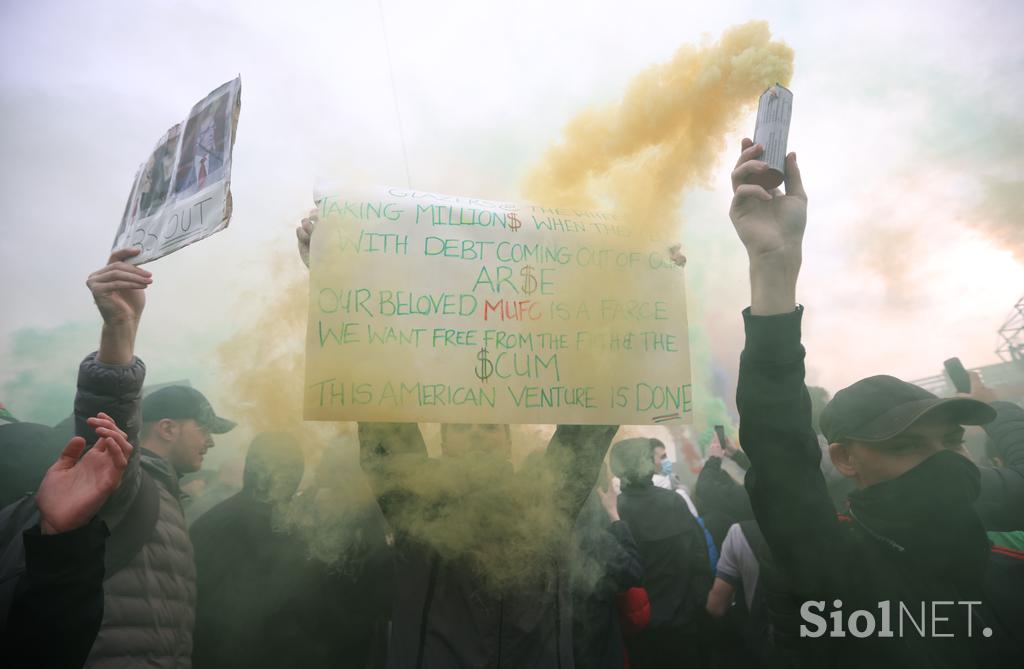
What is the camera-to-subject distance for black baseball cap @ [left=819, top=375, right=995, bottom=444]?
1.77 m

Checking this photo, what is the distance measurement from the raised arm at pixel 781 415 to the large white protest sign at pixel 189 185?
1735mm

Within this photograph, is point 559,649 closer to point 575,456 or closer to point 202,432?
point 575,456

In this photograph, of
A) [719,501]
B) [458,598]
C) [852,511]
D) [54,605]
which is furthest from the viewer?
[719,501]

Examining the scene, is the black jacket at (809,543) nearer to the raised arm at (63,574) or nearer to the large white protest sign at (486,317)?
the large white protest sign at (486,317)

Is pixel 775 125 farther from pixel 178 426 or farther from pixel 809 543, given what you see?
pixel 178 426

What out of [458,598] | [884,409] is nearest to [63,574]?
[458,598]

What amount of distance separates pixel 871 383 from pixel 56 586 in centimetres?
273

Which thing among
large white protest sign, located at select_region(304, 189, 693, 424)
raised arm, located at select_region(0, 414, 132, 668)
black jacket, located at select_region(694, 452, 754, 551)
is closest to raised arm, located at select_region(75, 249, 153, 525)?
raised arm, located at select_region(0, 414, 132, 668)

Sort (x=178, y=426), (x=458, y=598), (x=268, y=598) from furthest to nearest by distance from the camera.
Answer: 1. (x=178, y=426)
2. (x=268, y=598)
3. (x=458, y=598)

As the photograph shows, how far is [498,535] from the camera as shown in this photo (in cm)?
179

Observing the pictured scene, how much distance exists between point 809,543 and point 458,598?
1.11 metres

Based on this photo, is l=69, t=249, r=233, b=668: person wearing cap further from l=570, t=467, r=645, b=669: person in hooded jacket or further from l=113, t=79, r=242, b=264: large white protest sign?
l=570, t=467, r=645, b=669: person in hooded jacket

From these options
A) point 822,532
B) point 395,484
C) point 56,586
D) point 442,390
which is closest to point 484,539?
point 395,484

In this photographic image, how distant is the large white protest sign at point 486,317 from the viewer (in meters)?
1.71
